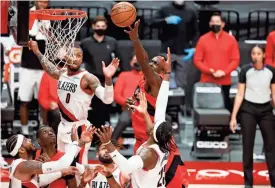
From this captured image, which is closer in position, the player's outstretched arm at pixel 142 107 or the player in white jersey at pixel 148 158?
the player in white jersey at pixel 148 158

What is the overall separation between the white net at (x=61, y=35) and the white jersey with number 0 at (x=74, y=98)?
212 millimetres

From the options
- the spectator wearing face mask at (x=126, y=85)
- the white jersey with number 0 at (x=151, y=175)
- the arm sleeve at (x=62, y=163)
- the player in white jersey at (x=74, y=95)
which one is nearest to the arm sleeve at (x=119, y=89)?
the spectator wearing face mask at (x=126, y=85)

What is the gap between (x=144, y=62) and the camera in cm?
853

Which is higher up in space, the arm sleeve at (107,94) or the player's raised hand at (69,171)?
the arm sleeve at (107,94)

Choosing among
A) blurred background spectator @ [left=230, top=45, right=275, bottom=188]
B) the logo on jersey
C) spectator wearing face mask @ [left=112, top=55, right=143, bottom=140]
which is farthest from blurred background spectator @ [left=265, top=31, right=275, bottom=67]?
the logo on jersey

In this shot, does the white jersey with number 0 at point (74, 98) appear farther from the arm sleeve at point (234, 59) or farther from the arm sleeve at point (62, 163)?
the arm sleeve at point (234, 59)

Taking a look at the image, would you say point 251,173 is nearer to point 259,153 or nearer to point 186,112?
point 259,153

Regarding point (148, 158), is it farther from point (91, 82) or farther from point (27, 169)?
point (91, 82)

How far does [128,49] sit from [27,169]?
5566 millimetres

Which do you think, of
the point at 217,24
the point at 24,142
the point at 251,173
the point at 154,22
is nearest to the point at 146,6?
the point at 154,22

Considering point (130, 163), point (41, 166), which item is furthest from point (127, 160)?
point (41, 166)

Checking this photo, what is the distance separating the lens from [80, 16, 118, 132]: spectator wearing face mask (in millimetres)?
12320

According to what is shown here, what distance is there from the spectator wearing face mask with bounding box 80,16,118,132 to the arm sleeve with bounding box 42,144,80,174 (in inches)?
174

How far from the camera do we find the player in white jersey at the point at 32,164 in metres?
7.78
